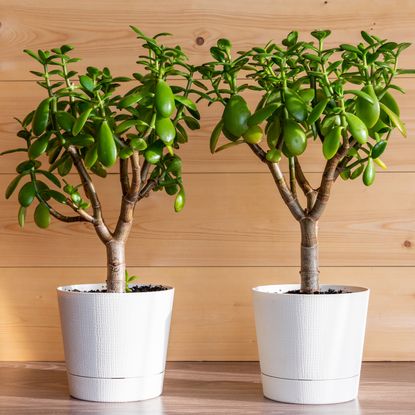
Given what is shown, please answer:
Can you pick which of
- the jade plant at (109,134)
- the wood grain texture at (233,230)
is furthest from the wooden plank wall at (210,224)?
the jade plant at (109,134)

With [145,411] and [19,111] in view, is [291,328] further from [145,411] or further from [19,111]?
[19,111]

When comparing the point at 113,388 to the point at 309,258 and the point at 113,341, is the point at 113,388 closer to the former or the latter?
the point at 113,341

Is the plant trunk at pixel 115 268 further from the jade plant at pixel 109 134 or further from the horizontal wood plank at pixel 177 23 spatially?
the horizontal wood plank at pixel 177 23

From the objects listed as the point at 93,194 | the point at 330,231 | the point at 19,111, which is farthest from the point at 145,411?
the point at 19,111

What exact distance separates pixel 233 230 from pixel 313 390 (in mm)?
454

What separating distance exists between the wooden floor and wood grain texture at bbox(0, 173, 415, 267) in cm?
22

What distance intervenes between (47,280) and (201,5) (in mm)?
671

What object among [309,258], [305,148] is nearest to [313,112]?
[305,148]

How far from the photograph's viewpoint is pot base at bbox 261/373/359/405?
126cm

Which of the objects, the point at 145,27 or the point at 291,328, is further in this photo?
the point at 145,27

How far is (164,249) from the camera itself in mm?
1620

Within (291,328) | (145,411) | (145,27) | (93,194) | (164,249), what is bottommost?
(145,411)

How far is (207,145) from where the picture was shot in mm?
1620

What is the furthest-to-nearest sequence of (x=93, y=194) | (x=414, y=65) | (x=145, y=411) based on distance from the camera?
(x=414, y=65)
(x=93, y=194)
(x=145, y=411)
